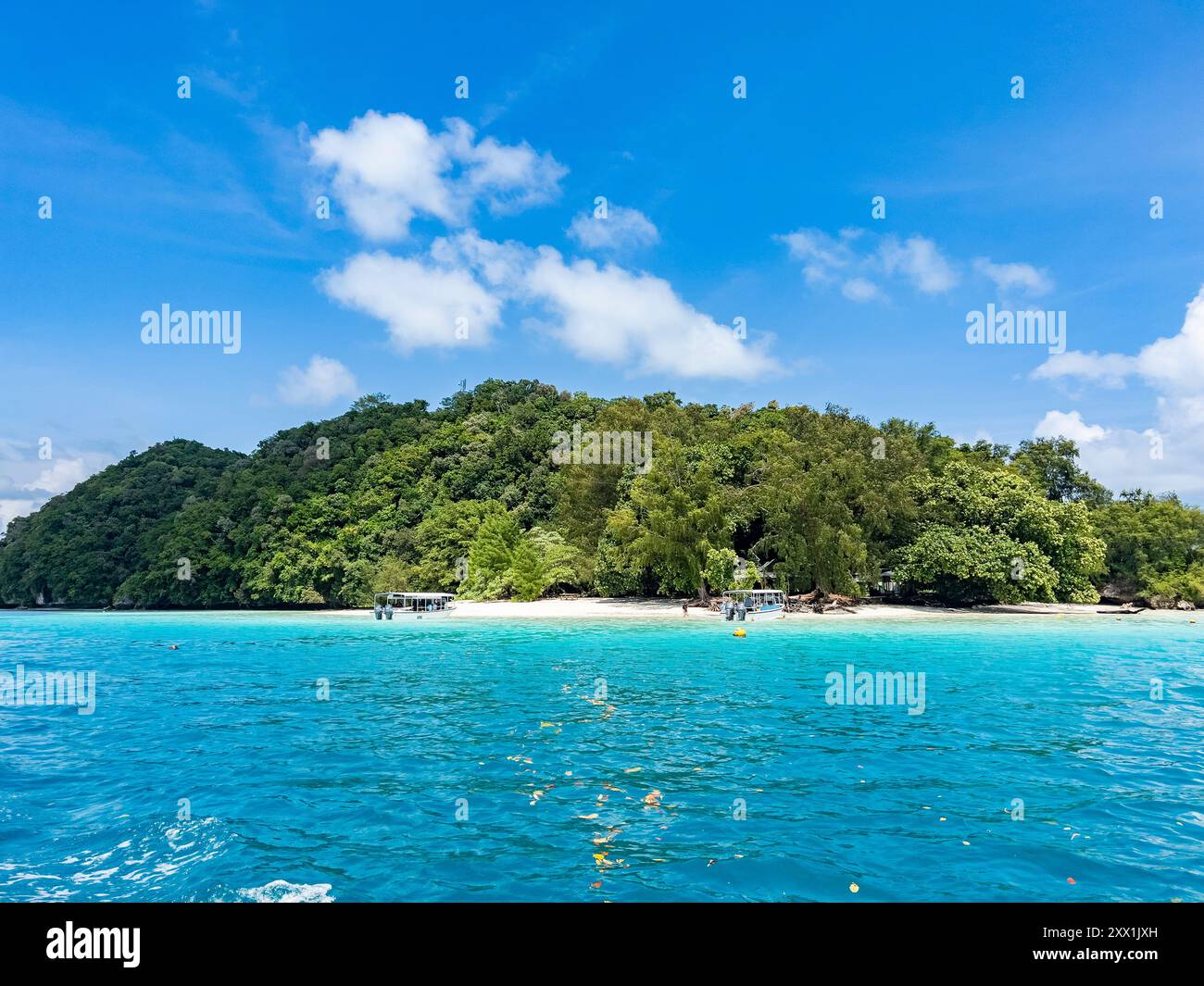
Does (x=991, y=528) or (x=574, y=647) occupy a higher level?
(x=991, y=528)

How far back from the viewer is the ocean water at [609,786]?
902 cm

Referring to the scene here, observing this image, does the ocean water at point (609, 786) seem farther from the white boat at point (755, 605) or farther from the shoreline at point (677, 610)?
the shoreline at point (677, 610)

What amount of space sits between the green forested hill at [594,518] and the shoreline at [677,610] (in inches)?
61.5

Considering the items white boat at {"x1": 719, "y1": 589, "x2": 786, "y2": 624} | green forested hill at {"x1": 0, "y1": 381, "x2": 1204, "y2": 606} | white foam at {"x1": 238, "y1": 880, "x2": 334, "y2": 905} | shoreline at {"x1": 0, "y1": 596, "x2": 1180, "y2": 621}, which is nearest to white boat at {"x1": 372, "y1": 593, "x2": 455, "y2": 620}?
shoreline at {"x1": 0, "y1": 596, "x2": 1180, "y2": 621}

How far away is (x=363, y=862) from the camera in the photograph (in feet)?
30.7

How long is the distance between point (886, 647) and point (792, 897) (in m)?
28.6

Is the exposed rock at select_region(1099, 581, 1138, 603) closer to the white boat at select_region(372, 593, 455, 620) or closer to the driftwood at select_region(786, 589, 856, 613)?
the driftwood at select_region(786, 589, 856, 613)

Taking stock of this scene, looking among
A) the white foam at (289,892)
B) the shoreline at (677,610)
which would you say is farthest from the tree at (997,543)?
the white foam at (289,892)

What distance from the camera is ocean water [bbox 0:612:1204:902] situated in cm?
902
